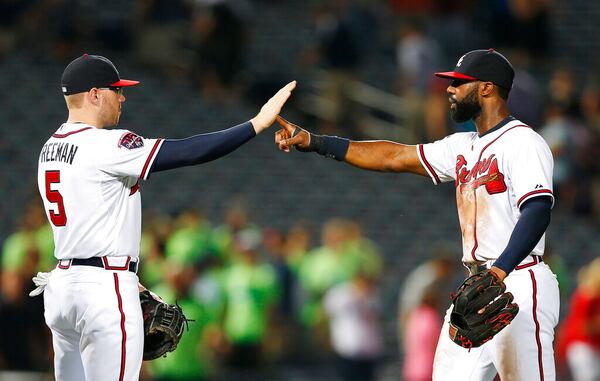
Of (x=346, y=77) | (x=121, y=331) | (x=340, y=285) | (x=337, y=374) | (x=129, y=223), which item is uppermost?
(x=129, y=223)

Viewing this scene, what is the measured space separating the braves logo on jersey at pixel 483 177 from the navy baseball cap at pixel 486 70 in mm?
423

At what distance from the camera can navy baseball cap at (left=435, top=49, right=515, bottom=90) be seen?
663cm

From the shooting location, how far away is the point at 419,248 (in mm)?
14961

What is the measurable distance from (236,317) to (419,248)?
11.3 ft

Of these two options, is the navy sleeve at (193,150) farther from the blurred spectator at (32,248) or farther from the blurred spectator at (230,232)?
the blurred spectator at (230,232)

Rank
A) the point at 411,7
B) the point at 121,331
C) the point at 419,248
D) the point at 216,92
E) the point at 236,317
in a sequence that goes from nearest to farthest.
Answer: the point at 121,331, the point at 236,317, the point at 419,248, the point at 216,92, the point at 411,7

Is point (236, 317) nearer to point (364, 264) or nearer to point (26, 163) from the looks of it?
point (364, 264)

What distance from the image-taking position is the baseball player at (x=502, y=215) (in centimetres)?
620

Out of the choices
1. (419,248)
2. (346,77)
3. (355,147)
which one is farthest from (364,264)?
(355,147)

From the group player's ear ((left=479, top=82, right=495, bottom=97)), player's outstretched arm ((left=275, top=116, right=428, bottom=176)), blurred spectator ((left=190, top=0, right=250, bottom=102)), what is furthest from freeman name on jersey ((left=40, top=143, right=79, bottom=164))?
blurred spectator ((left=190, top=0, right=250, bottom=102))

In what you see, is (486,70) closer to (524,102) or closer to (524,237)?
(524,237)

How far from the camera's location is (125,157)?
6332mm

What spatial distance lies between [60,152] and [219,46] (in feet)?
30.1

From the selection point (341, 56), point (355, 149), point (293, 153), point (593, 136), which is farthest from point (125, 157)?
point (593, 136)
